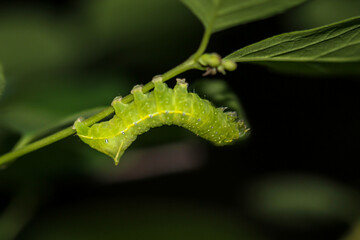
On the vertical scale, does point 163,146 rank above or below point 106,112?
above

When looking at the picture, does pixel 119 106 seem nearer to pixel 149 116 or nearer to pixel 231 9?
pixel 149 116

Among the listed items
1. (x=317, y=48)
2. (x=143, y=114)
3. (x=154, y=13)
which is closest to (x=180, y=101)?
(x=143, y=114)

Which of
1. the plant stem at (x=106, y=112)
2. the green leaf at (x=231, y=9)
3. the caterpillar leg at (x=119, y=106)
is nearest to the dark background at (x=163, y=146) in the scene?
the caterpillar leg at (x=119, y=106)

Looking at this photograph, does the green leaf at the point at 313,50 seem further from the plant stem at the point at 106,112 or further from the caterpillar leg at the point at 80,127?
the caterpillar leg at the point at 80,127

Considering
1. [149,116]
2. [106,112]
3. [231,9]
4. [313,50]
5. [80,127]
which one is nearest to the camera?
[106,112]

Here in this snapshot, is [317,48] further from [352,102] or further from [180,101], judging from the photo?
[352,102]

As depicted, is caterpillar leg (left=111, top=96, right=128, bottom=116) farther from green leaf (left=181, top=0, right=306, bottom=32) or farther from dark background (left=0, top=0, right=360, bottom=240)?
dark background (left=0, top=0, right=360, bottom=240)

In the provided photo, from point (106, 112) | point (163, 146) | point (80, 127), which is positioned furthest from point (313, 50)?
point (163, 146)
